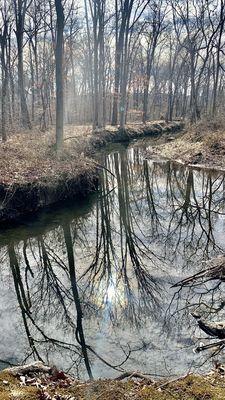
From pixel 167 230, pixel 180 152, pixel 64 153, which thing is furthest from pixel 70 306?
pixel 180 152

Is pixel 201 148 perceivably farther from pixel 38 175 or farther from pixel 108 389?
pixel 108 389

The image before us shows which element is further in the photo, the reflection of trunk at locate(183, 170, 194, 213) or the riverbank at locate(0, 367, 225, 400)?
the reflection of trunk at locate(183, 170, 194, 213)

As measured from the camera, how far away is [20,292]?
24.2 ft

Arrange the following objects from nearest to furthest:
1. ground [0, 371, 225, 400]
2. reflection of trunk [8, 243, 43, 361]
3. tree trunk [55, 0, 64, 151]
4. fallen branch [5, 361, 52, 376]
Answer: ground [0, 371, 225, 400]
fallen branch [5, 361, 52, 376]
reflection of trunk [8, 243, 43, 361]
tree trunk [55, 0, 64, 151]

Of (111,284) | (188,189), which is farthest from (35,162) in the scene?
(111,284)

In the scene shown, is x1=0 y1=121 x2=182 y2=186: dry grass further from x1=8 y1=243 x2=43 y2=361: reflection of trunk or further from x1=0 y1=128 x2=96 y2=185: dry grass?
x1=8 y1=243 x2=43 y2=361: reflection of trunk

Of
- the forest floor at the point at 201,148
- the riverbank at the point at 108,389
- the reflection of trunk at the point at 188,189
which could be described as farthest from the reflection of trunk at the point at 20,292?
the forest floor at the point at 201,148

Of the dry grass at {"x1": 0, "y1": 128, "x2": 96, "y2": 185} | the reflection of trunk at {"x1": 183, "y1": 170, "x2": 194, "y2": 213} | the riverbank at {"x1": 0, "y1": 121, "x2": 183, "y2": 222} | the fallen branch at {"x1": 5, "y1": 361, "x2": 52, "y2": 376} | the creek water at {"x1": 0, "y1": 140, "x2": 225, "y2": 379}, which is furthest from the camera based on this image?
the reflection of trunk at {"x1": 183, "y1": 170, "x2": 194, "y2": 213}

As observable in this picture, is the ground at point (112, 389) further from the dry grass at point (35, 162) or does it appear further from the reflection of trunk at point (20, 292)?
the dry grass at point (35, 162)

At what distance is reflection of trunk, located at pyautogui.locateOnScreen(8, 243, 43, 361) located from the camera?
572cm

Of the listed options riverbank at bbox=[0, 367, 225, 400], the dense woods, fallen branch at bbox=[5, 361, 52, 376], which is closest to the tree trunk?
the dense woods

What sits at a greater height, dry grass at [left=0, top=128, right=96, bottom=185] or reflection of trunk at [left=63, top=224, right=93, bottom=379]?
dry grass at [left=0, top=128, right=96, bottom=185]

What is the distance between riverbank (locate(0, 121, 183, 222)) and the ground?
7402 millimetres

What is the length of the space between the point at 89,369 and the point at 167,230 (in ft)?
19.6
